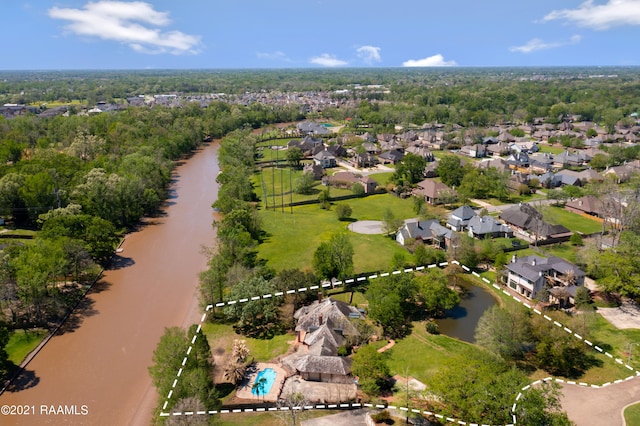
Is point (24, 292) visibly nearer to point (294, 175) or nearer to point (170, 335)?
point (170, 335)

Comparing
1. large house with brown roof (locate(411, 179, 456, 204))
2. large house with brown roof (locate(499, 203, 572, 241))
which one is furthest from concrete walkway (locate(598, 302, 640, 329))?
large house with brown roof (locate(411, 179, 456, 204))

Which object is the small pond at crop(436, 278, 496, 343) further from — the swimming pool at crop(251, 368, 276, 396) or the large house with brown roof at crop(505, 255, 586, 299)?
the swimming pool at crop(251, 368, 276, 396)

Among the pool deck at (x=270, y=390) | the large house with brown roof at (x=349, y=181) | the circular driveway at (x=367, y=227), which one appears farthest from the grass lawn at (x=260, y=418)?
the large house with brown roof at (x=349, y=181)

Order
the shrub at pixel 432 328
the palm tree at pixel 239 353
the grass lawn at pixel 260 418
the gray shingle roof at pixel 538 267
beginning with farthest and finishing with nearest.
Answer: the gray shingle roof at pixel 538 267, the shrub at pixel 432 328, the palm tree at pixel 239 353, the grass lawn at pixel 260 418

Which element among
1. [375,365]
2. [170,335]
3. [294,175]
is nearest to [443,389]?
[375,365]

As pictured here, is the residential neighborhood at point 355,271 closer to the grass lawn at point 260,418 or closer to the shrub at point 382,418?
the shrub at point 382,418

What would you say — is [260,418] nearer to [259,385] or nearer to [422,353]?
[259,385]
